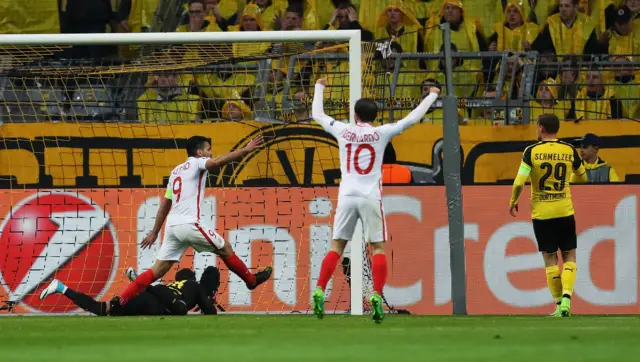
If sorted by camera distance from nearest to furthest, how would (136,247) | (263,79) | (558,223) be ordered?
(558,223), (136,247), (263,79)

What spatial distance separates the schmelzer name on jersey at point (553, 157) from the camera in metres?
11.8

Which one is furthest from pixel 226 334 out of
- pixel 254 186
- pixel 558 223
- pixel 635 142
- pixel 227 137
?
pixel 635 142

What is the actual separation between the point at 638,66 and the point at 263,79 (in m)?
4.79

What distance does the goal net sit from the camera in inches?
547

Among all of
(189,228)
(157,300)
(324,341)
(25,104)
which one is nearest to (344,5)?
(25,104)

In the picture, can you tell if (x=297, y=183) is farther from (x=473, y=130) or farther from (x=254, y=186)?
Result: (x=473, y=130)

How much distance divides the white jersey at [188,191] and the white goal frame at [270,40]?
146cm

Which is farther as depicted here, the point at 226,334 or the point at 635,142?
the point at 635,142

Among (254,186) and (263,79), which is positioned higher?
(263,79)

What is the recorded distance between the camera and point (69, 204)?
557 inches

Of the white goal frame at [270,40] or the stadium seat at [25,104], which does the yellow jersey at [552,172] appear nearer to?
the white goal frame at [270,40]

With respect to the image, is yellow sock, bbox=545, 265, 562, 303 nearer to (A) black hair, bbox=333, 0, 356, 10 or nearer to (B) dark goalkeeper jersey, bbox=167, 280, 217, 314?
(B) dark goalkeeper jersey, bbox=167, 280, 217, 314

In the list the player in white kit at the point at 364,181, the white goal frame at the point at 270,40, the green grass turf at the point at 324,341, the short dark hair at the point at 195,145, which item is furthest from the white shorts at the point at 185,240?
the green grass turf at the point at 324,341

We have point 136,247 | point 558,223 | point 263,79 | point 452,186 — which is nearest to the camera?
point 558,223
